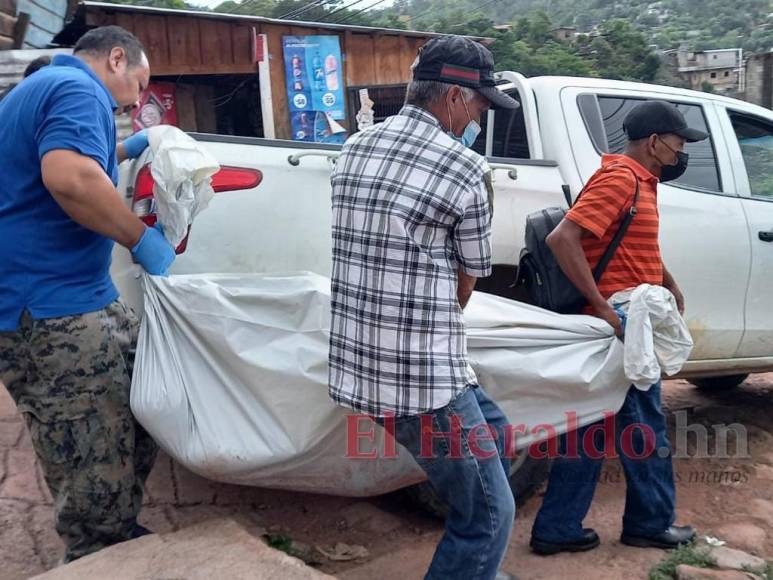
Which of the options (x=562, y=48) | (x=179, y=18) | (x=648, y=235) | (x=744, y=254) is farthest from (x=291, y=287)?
(x=562, y=48)

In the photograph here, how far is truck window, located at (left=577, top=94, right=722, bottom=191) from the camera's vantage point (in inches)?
146

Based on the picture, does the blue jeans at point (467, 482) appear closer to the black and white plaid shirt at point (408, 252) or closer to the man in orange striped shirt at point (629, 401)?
the black and white plaid shirt at point (408, 252)

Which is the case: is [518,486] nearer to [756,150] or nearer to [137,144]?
[137,144]

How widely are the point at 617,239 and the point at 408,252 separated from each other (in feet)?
4.05

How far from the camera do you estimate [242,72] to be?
891 centimetres

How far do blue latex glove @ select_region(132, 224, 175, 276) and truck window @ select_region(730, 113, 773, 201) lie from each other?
3.03 meters

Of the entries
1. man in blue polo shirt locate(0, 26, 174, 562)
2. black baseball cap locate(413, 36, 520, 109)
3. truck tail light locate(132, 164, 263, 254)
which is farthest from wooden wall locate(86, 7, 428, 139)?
black baseball cap locate(413, 36, 520, 109)

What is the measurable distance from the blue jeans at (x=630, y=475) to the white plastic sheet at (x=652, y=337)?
0.66 ft

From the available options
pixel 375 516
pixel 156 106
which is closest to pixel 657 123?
pixel 375 516

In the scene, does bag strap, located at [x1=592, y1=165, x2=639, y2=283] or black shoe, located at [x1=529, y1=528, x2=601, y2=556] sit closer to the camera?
bag strap, located at [x1=592, y1=165, x2=639, y2=283]

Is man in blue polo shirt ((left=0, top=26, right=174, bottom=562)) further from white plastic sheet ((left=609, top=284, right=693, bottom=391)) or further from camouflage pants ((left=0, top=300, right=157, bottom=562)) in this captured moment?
white plastic sheet ((left=609, top=284, right=693, bottom=391))

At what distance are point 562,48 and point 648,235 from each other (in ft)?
49.2

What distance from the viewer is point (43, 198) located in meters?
2.33

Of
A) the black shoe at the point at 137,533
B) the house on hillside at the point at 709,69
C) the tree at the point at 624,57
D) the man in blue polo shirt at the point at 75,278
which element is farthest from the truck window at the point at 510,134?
the house on hillside at the point at 709,69
